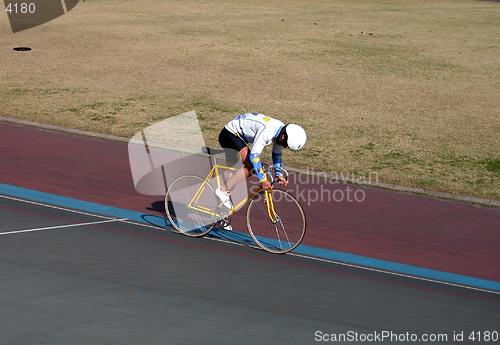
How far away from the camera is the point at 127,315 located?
4230mm

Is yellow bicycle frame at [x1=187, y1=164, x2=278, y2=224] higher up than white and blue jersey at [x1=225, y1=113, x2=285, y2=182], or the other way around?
white and blue jersey at [x1=225, y1=113, x2=285, y2=182]

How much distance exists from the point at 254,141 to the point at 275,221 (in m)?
1.04

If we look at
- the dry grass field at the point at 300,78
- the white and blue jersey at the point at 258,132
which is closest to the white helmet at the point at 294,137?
the white and blue jersey at the point at 258,132

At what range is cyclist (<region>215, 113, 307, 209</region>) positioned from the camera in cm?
568

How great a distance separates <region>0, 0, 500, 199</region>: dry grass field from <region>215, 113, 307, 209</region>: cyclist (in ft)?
12.7

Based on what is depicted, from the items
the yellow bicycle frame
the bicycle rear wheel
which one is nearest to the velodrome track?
the bicycle rear wheel

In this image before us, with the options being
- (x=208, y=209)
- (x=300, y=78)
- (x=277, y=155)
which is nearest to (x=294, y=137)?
(x=277, y=155)

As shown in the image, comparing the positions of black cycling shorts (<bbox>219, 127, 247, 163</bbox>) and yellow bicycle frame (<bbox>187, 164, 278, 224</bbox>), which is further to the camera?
yellow bicycle frame (<bbox>187, 164, 278, 224</bbox>)

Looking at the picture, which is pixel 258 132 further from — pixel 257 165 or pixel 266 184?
pixel 266 184

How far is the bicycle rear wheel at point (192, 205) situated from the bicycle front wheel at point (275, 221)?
0.49 metres

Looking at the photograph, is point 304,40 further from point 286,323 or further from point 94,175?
point 286,323

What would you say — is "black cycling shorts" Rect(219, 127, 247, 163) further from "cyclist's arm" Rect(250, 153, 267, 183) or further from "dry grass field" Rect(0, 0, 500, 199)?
"dry grass field" Rect(0, 0, 500, 199)

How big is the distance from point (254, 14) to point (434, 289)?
2735cm

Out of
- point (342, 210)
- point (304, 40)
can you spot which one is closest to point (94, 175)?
point (342, 210)
